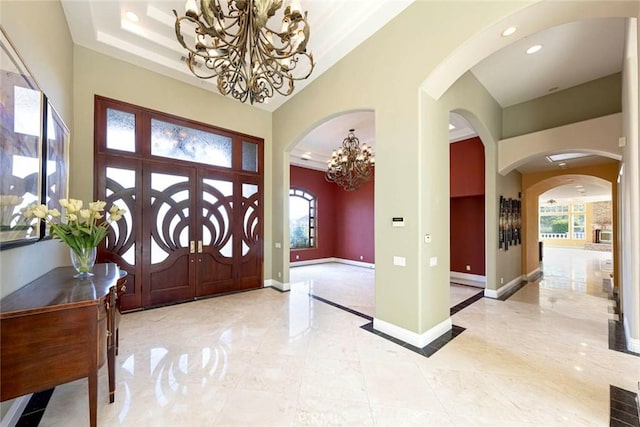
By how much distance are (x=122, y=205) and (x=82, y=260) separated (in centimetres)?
217

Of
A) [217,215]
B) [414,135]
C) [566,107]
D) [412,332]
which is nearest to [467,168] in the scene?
[566,107]

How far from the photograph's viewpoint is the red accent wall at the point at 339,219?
8.64 meters

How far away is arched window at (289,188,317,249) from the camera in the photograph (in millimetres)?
9016

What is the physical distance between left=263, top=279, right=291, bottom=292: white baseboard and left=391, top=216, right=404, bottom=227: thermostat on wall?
309 centimetres

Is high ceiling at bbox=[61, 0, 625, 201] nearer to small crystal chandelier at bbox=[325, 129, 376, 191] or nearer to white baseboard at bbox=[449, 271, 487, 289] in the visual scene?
small crystal chandelier at bbox=[325, 129, 376, 191]

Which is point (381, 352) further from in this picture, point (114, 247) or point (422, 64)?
point (114, 247)

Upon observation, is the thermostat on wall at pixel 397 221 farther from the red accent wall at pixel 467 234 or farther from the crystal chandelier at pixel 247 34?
the red accent wall at pixel 467 234

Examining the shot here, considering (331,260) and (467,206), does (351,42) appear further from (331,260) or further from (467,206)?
(331,260)

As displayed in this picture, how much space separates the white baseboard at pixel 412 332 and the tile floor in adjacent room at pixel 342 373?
187mm

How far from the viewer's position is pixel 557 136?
450cm

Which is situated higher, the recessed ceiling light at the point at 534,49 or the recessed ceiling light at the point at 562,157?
the recessed ceiling light at the point at 534,49

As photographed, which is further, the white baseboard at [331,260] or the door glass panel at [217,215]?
the white baseboard at [331,260]

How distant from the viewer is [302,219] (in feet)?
30.3

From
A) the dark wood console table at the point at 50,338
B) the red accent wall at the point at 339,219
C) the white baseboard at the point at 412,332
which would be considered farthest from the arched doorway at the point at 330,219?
the dark wood console table at the point at 50,338
